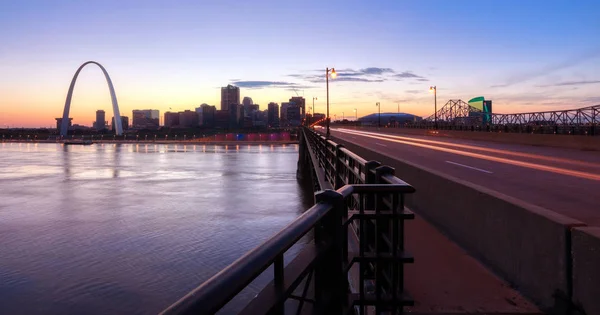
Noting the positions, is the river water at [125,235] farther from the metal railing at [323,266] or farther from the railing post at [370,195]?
the metal railing at [323,266]

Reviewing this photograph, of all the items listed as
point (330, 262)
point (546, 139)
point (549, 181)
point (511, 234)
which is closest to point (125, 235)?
point (549, 181)

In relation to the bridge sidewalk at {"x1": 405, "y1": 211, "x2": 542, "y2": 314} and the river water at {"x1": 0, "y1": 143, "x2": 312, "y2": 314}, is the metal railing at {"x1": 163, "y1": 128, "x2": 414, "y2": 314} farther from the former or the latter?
the river water at {"x1": 0, "y1": 143, "x2": 312, "y2": 314}

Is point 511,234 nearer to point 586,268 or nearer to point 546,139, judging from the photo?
point 586,268

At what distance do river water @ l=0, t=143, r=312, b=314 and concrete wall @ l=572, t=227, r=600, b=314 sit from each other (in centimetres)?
1191

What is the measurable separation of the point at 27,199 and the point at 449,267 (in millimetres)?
38203

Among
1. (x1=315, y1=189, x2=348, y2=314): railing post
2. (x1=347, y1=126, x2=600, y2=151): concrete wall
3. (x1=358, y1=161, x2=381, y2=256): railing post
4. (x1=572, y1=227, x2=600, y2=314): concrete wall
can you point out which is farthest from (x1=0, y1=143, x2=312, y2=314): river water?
(x1=347, y1=126, x2=600, y2=151): concrete wall

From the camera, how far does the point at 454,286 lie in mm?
6211

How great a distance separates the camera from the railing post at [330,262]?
369 centimetres

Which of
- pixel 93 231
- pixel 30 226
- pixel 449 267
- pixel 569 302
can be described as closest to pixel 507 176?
pixel 449 267

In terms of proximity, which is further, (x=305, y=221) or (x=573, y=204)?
(x=573, y=204)

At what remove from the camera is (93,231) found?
26.0 metres

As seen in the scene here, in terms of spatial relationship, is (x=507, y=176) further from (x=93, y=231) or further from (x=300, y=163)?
(x=300, y=163)

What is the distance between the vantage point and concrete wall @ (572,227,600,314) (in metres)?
4.46

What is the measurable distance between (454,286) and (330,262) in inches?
119
